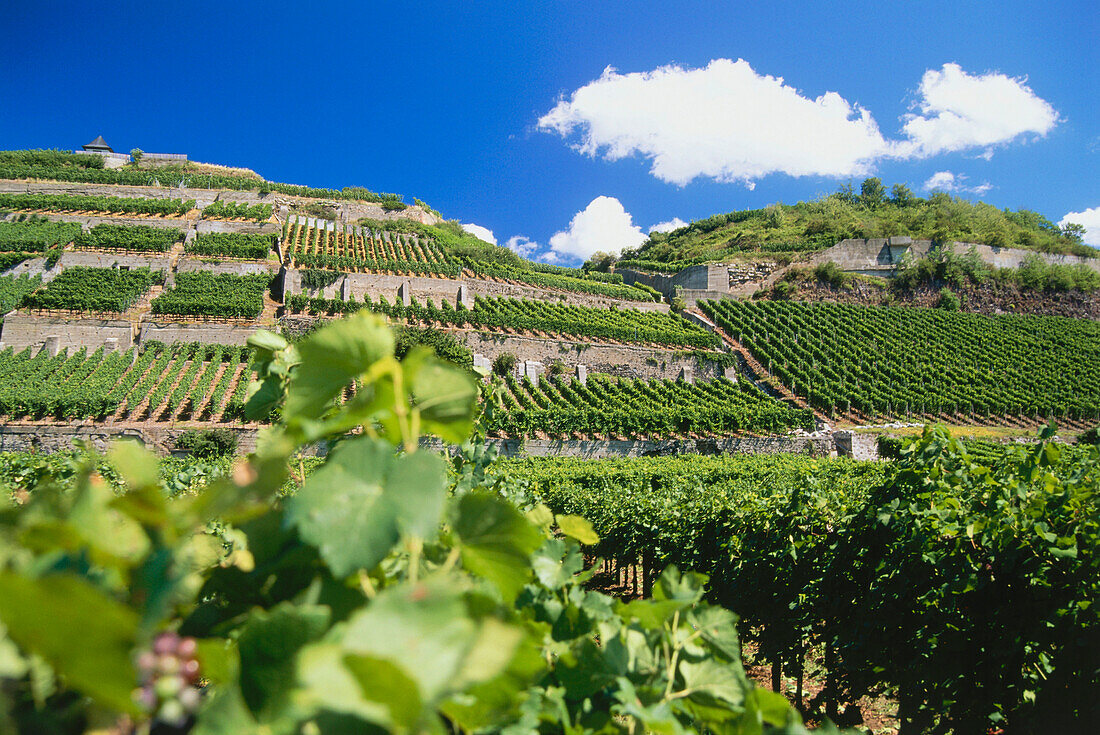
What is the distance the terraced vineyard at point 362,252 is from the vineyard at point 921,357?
21175mm

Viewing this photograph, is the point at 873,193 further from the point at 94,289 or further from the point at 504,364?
the point at 94,289

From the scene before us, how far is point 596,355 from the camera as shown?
30.1 m


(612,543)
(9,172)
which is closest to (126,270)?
(9,172)

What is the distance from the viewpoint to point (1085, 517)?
2209 millimetres

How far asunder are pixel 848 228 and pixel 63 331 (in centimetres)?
5606

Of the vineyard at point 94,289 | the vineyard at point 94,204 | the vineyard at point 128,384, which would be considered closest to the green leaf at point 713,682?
the vineyard at point 128,384

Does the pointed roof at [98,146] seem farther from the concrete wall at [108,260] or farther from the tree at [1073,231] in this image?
the tree at [1073,231]

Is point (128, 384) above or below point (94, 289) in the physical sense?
below

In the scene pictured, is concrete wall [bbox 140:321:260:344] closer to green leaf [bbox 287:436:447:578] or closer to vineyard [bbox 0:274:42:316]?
→ vineyard [bbox 0:274:42:316]

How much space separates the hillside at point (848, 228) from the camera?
45875mm

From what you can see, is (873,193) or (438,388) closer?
(438,388)

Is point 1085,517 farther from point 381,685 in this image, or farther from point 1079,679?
point 381,685

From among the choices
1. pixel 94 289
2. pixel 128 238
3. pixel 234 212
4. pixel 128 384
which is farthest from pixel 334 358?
pixel 234 212

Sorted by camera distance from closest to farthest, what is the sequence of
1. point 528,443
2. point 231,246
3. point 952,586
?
point 952,586 → point 528,443 → point 231,246
